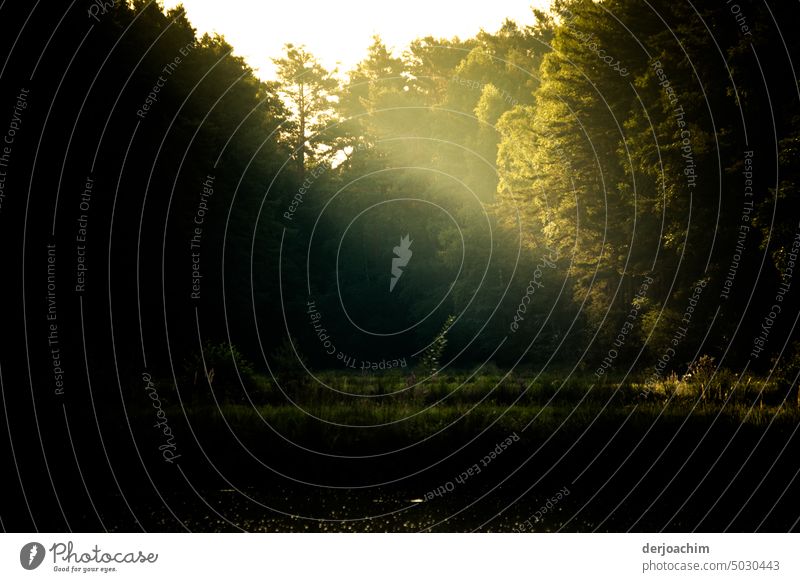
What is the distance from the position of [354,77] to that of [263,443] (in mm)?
70514

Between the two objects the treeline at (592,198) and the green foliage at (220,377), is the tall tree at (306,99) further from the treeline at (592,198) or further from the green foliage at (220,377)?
the green foliage at (220,377)

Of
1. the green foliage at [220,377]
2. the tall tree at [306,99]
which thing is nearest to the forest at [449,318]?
the green foliage at [220,377]

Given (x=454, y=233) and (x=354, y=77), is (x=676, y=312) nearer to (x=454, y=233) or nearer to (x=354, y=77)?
(x=454, y=233)

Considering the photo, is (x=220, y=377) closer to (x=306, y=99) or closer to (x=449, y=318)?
(x=449, y=318)

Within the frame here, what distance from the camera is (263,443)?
806 inches
